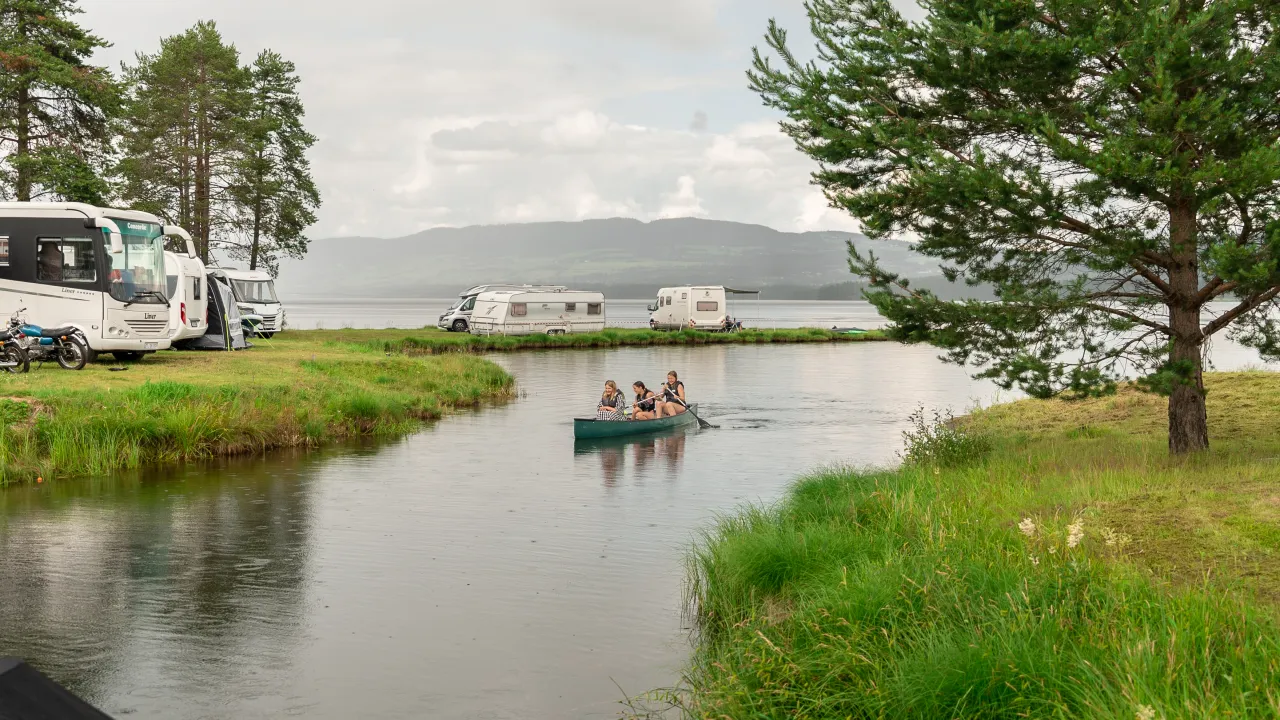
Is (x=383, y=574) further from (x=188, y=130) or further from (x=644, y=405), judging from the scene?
(x=188, y=130)

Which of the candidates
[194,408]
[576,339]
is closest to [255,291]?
[576,339]

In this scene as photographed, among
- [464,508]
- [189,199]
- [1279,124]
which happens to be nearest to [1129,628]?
[1279,124]

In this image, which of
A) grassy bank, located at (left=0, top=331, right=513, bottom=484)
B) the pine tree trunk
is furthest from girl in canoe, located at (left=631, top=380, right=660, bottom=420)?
the pine tree trunk

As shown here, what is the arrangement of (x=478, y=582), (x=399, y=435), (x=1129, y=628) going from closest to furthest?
(x=1129, y=628) < (x=478, y=582) < (x=399, y=435)

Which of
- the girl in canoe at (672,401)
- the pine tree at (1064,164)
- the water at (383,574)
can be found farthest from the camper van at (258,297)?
the pine tree at (1064,164)

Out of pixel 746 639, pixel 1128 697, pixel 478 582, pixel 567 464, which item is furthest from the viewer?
pixel 567 464

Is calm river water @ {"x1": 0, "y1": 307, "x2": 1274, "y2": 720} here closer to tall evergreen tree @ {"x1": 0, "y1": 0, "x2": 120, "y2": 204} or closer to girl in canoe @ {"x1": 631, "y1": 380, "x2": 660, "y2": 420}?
girl in canoe @ {"x1": 631, "y1": 380, "x2": 660, "y2": 420}

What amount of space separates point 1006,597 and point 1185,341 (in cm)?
813

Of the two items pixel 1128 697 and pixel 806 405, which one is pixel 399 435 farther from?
pixel 1128 697

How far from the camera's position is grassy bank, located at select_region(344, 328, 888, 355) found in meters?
49.3

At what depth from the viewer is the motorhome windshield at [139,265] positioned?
25266 millimetres

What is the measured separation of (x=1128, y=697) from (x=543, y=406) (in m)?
26.5

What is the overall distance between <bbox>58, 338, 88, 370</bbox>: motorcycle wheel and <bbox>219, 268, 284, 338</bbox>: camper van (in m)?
19.0

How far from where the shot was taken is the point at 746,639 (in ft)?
27.4
